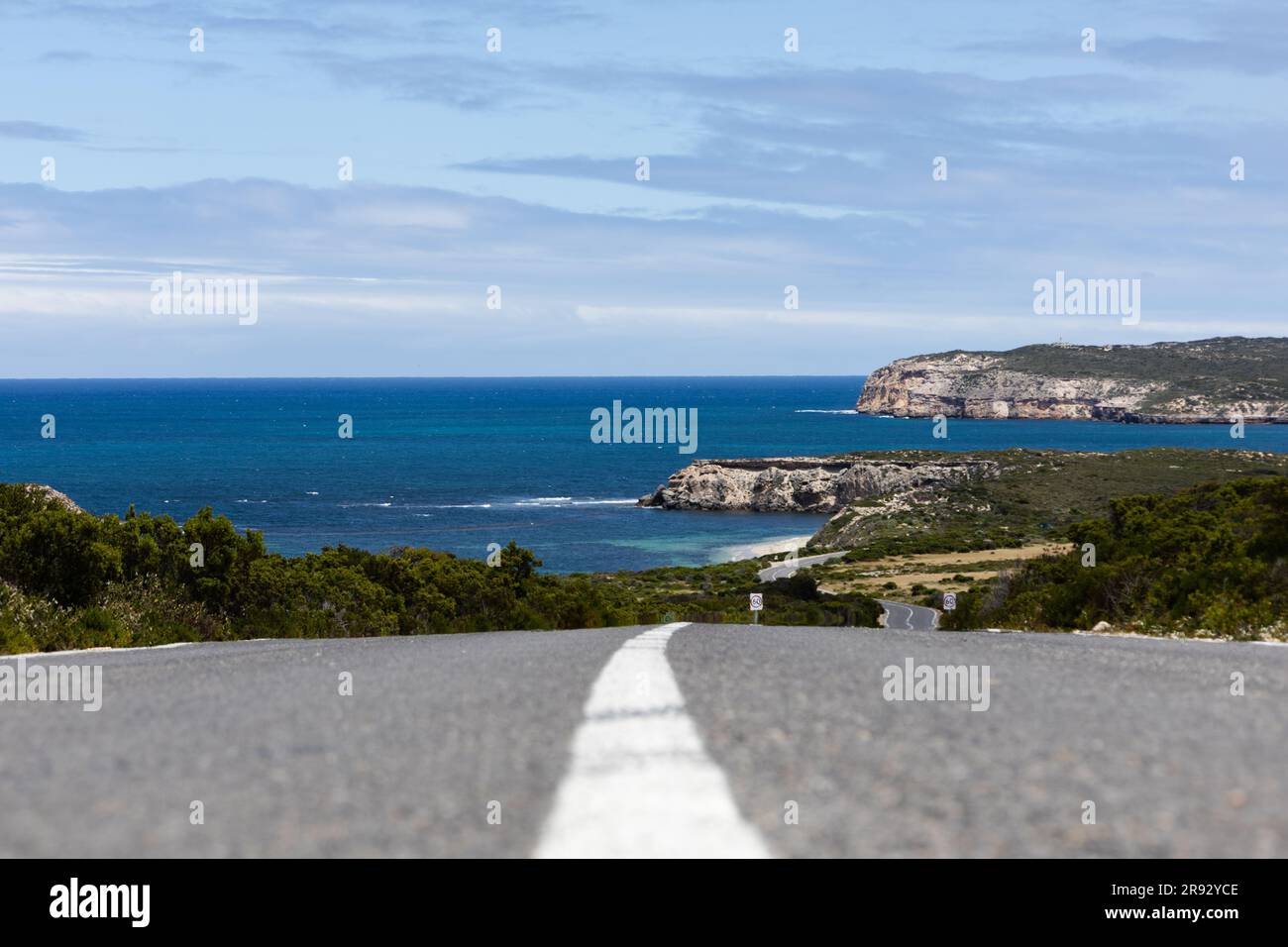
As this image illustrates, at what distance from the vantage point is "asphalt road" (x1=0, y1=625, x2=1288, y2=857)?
3.88 meters

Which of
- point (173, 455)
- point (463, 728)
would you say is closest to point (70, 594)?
point (463, 728)

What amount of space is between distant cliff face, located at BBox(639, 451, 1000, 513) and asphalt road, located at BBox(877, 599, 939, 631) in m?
86.4

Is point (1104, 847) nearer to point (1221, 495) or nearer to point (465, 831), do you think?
point (465, 831)

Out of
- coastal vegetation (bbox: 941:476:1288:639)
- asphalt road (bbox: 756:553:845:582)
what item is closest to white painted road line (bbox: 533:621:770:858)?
coastal vegetation (bbox: 941:476:1288:639)

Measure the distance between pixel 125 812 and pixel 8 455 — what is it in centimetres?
20904

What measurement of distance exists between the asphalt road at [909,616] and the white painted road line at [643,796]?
147 ft

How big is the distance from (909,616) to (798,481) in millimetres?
101932

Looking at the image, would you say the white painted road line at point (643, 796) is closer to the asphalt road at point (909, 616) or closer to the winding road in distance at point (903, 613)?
the winding road in distance at point (903, 613)

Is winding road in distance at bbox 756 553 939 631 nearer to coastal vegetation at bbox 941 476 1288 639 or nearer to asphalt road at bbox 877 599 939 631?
asphalt road at bbox 877 599 939 631

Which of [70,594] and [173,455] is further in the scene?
[173,455]

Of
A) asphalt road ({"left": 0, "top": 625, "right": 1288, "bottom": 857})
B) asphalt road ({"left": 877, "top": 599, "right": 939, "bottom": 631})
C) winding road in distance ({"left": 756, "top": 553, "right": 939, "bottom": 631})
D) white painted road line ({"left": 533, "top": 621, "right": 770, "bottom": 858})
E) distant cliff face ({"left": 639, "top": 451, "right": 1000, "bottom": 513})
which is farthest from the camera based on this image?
distant cliff face ({"left": 639, "top": 451, "right": 1000, "bottom": 513})

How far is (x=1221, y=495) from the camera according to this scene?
A: 3038 cm

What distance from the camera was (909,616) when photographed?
56906 mm
